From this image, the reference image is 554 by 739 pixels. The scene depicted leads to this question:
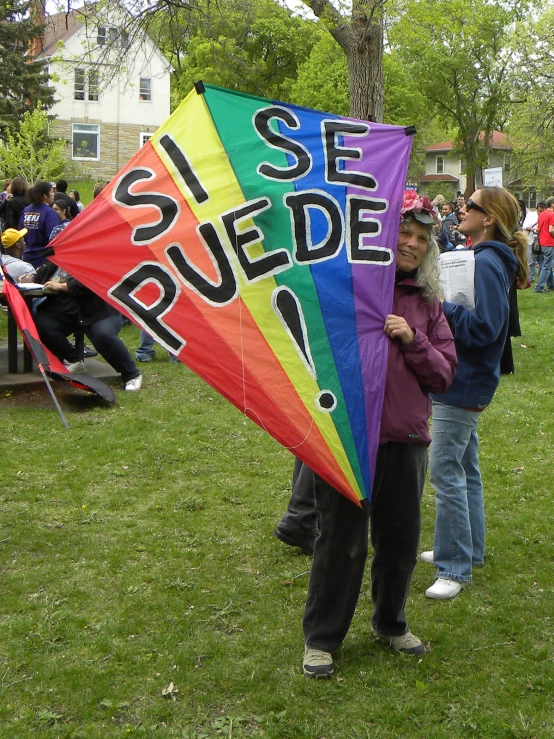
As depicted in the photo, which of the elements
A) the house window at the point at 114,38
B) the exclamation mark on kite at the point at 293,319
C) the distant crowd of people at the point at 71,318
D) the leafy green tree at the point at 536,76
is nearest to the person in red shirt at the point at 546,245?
the house window at the point at 114,38

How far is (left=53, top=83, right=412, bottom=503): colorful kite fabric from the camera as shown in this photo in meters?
3.50

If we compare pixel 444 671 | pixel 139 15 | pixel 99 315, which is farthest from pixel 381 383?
pixel 139 15

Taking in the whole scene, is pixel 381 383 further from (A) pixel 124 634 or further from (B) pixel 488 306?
(A) pixel 124 634

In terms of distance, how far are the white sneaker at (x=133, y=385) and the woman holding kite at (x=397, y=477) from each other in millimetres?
5510

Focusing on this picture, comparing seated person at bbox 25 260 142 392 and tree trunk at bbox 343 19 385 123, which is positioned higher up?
tree trunk at bbox 343 19 385 123

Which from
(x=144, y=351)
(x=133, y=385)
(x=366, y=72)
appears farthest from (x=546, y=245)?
(x=133, y=385)

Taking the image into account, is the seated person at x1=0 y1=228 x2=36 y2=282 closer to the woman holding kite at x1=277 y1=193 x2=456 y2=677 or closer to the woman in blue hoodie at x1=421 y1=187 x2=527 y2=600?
the woman in blue hoodie at x1=421 y1=187 x2=527 y2=600

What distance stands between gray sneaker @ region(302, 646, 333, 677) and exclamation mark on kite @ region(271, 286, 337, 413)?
49.0 inches

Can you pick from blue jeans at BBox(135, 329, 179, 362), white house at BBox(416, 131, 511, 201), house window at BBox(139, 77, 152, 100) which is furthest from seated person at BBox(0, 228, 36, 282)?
white house at BBox(416, 131, 511, 201)

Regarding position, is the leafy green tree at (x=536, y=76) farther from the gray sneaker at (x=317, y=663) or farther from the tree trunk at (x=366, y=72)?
the gray sneaker at (x=317, y=663)

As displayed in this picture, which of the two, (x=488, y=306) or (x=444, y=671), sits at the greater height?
(x=488, y=306)

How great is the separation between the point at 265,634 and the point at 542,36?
33.3 metres

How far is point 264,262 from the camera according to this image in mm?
3564

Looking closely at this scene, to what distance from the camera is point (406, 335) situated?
11.6 feet
